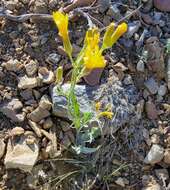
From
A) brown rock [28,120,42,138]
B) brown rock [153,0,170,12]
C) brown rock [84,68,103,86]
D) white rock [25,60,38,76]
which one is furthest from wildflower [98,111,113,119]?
brown rock [153,0,170,12]

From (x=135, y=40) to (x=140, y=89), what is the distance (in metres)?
0.26

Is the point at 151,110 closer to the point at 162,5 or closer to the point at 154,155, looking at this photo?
the point at 154,155

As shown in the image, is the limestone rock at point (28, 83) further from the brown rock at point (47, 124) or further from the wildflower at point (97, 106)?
the wildflower at point (97, 106)

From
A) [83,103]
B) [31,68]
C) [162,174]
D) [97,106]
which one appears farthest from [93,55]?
[162,174]

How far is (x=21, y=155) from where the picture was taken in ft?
7.57

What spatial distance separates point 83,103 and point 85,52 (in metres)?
0.49

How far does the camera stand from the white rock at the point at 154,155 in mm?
2391

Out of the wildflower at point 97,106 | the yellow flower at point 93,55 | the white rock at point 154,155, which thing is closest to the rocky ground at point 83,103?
the white rock at point 154,155

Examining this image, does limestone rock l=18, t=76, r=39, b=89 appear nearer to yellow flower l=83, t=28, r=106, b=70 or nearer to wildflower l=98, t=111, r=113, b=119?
wildflower l=98, t=111, r=113, b=119

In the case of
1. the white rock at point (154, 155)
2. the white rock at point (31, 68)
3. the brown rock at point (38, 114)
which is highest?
the white rock at point (31, 68)

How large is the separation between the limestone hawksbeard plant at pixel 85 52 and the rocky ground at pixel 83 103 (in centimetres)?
15

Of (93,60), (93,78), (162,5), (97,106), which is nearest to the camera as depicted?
(93,60)

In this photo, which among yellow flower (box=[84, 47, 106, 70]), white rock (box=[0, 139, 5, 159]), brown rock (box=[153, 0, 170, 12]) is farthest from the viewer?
brown rock (box=[153, 0, 170, 12])

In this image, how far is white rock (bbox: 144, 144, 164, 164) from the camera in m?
2.39
